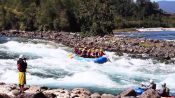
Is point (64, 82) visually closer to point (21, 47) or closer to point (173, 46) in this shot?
point (21, 47)

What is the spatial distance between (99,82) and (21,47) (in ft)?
71.4

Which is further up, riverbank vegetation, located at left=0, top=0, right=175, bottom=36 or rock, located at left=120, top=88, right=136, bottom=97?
riverbank vegetation, located at left=0, top=0, right=175, bottom=36

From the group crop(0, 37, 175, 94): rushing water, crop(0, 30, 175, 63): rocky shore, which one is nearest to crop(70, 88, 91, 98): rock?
crop(0, 37, 175, 94): rushing water

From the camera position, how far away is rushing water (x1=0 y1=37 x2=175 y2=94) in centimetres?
2708

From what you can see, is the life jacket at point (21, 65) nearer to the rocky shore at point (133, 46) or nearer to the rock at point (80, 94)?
the rock at point (80, 94)

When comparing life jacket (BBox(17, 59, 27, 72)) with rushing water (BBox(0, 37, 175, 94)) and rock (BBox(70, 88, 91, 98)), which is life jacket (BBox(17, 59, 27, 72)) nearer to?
rock (BBox(70, 88, 91, 98))

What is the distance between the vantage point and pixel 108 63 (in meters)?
37.4

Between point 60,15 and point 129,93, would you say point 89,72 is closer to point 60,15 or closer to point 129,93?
point 129,93

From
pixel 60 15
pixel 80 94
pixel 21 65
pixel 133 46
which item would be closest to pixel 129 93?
pixel 80 94

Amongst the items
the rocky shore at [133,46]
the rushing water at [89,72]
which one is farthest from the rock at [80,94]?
the rocky shore at [133,46]

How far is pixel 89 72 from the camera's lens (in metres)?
30.9

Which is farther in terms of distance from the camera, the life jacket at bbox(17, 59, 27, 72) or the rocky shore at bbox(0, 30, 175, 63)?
the rocky shore at bbox(0, 30, 175, 63)

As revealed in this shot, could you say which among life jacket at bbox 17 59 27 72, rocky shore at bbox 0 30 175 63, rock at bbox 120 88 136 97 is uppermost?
life jacket at bbox 17 59 27 72

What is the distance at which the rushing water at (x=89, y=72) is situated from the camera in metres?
27.1
